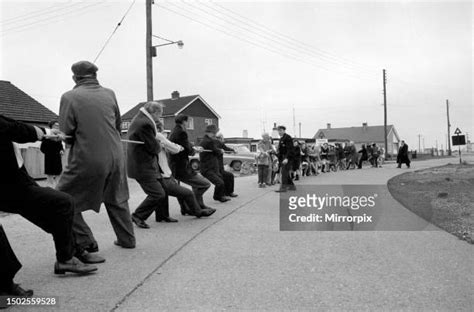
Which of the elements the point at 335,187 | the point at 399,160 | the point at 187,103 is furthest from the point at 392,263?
the point at 187,103

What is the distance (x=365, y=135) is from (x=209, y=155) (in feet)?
338

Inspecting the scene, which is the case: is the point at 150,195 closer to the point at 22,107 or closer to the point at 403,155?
the point at 22,107

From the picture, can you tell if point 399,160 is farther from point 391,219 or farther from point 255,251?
point 255,251

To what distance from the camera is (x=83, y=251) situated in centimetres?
→ 477

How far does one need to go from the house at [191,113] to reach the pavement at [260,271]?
48618 mm

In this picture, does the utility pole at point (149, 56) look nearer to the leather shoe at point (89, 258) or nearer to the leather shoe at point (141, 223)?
the leather shoe at point (141, 223)

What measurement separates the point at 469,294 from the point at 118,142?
3711 mm

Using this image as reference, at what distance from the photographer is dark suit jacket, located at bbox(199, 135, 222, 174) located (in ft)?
32.6

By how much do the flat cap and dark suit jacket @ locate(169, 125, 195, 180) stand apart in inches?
130

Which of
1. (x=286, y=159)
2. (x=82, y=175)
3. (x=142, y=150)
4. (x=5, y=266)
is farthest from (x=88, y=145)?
(x=286, y=159)

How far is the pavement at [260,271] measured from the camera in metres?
3.72

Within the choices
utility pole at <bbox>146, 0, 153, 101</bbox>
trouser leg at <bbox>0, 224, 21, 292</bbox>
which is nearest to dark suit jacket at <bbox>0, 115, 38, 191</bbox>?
trouser leg at <bbox>0, 224, 21, 292</bbox>

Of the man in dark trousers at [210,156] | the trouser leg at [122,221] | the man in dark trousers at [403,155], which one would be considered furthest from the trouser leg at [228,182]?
the man in dark trousers at [403,155]

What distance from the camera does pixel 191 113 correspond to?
56.8m
